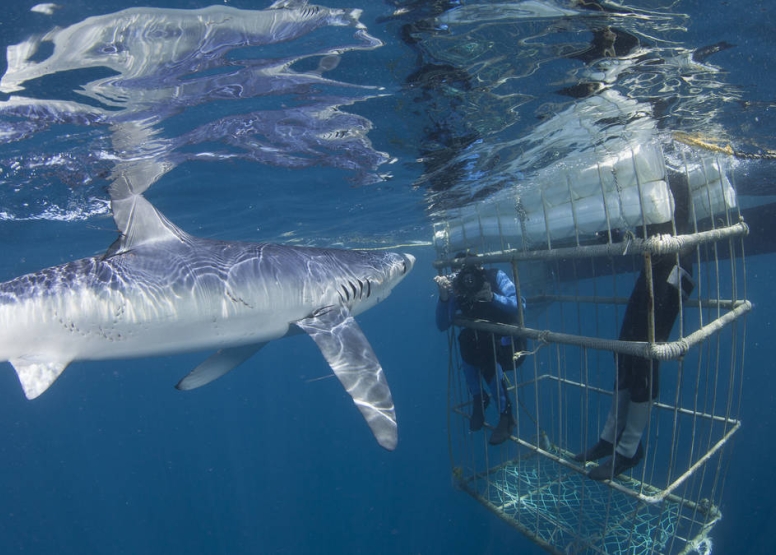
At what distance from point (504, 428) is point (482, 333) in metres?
1.38

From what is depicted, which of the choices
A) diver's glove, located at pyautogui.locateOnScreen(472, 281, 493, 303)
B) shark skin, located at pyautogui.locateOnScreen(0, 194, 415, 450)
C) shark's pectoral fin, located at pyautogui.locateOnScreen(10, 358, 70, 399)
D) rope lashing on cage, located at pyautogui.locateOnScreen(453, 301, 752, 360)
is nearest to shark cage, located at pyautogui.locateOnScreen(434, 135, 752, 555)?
rope lashing on cage, located at pyautogui.locateOnScreen(453, 301, 752, 360)

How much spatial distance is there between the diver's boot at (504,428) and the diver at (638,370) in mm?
1078

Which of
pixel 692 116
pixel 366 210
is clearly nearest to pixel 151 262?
pixel 692 116

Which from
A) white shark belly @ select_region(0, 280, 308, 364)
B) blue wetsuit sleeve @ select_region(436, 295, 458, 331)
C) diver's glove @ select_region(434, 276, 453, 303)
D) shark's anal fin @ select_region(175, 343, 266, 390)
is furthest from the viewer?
blue wetsuit sleeve @ select_region(436, 295, 458, 331)

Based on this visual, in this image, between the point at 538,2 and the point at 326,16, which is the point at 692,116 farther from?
the point at 326,16

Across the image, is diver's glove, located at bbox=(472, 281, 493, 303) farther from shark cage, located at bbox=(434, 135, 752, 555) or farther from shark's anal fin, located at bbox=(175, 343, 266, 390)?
shark's anal fin, located at bbox=(175, 343, 266, 390)

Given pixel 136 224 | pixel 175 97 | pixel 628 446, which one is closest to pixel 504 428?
pixel 628 446

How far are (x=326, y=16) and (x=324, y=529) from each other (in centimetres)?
2541

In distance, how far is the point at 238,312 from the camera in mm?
4574

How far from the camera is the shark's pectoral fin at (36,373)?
377cm

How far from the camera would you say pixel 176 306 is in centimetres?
431

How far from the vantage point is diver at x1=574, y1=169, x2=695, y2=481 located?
14.5ft

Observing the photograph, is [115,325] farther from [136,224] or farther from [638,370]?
[638,370]

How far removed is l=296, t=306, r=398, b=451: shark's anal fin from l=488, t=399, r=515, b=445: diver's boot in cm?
247
